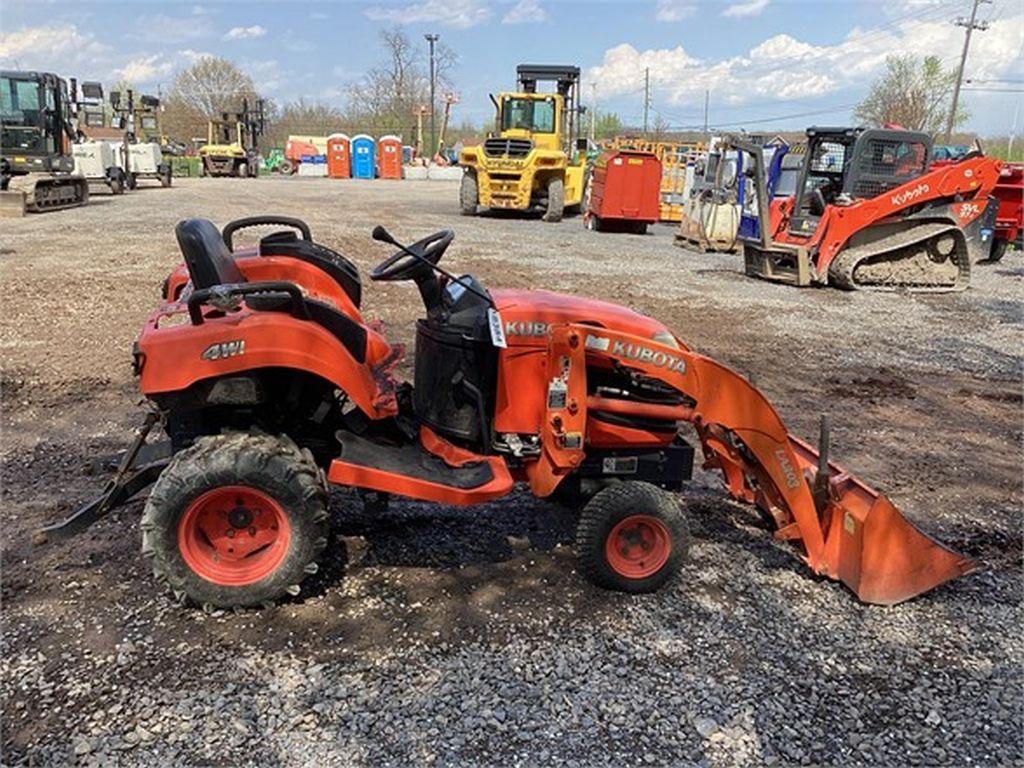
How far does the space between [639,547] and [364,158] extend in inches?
1710

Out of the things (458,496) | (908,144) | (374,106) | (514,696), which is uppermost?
(374,106)

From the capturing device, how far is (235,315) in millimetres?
3133

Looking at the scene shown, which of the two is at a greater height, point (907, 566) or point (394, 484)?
point (394, 484)

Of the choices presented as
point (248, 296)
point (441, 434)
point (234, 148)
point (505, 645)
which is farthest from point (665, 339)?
point (234, 148)

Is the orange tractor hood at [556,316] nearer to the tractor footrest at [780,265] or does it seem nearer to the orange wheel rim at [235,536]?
the orange wheel rim at [235,536]

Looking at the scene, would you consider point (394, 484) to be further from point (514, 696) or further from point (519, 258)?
point (519, 258)

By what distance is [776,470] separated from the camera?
3463 mm

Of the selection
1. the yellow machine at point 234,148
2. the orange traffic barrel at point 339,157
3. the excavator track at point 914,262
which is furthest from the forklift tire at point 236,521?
the orange traffic barrel at point 339,157

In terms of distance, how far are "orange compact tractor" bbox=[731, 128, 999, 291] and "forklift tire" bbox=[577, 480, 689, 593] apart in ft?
29.4

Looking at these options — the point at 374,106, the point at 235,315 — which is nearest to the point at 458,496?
the point at 235,315

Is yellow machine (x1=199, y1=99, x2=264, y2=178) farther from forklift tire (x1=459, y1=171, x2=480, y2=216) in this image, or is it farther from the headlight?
the headlight

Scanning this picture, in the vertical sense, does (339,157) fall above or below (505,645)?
above

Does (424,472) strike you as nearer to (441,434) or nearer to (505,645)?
(441,434)

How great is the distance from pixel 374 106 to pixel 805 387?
60730 mm
